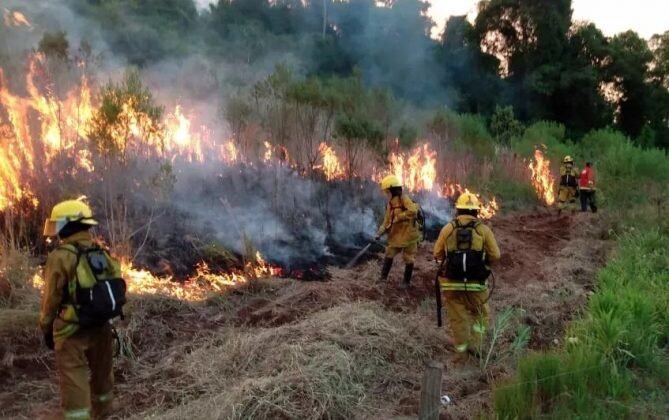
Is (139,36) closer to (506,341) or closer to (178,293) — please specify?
(178,293)

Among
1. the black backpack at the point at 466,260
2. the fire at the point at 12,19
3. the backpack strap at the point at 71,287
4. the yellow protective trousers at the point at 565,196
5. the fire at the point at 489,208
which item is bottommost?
the fire at the point at 489,208

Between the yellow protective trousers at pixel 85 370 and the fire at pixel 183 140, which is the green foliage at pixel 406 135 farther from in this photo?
the yellow protective trousers at pixel 85 370

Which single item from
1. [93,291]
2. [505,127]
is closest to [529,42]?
[505,127]

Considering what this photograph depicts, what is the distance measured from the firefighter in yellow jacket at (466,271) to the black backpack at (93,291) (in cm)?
295

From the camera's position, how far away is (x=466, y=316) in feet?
17.6

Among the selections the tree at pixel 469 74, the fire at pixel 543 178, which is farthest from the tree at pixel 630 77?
the fire at pixel 543 178

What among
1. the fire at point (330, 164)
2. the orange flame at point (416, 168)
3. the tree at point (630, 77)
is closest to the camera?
the fire at point (330, 164)

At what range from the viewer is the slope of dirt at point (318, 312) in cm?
456

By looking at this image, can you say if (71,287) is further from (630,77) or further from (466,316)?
(630,77)

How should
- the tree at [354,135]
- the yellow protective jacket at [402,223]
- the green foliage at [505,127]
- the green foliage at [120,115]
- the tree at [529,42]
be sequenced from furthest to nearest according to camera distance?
the tree at [529,42], the green foliage at [505,127], the tree at [354,135], the yellow protective jacket at [402,223], the green foliage at [120,115]

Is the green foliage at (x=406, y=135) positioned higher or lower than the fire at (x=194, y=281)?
higher

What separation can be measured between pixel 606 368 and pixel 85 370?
3786 millimetres

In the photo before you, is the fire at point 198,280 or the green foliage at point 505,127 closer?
the fire at point 198,280

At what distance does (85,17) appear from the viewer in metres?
18.0
